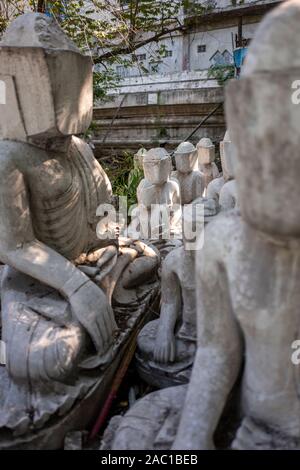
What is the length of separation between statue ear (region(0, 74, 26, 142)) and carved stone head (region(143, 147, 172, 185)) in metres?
2.38

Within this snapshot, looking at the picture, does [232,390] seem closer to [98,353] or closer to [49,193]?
[98,353]

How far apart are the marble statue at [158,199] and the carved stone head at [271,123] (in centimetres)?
325

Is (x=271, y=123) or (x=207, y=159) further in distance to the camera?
(x=207, y=159)

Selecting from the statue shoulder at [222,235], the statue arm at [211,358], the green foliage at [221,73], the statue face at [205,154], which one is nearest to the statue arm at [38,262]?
the statue arm at [211,358]

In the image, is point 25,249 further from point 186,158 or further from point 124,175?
point 124,175

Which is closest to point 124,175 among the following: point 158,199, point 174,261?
point 158,199

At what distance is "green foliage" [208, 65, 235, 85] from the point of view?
26.9 ft

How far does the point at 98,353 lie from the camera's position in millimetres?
2219

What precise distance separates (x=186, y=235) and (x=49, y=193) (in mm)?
747

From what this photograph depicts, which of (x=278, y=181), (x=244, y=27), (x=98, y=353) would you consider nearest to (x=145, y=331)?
(x=98, y=353)

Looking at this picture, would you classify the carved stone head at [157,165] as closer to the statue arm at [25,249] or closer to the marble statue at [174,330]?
the marble statue at [174,330]

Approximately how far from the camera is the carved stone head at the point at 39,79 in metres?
2.04

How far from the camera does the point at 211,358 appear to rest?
1562 mm

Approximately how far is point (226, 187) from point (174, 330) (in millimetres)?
1319
